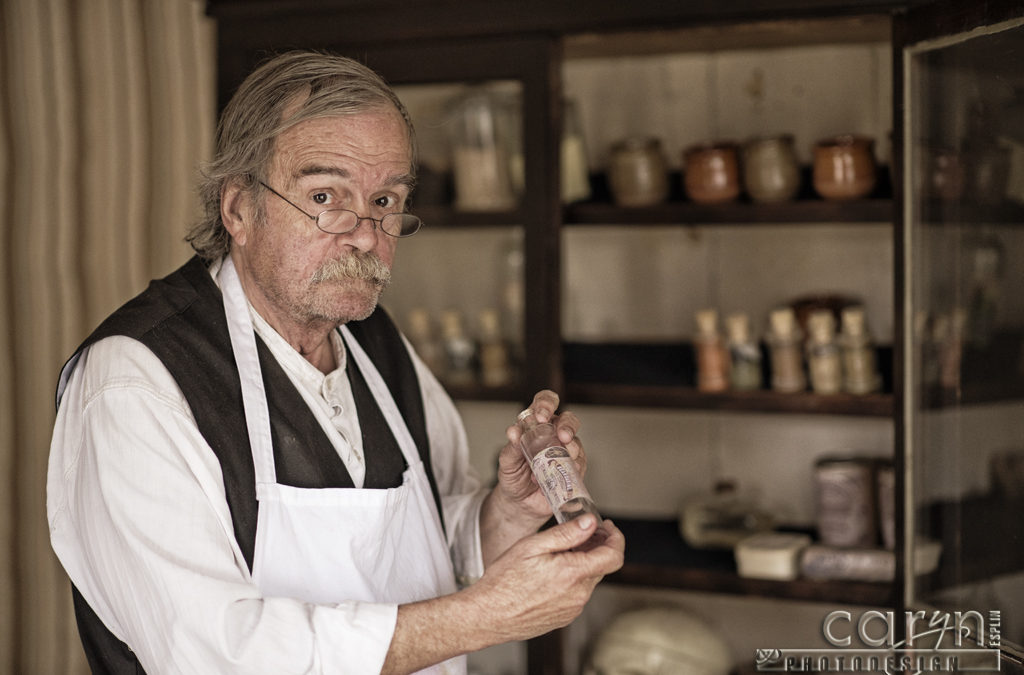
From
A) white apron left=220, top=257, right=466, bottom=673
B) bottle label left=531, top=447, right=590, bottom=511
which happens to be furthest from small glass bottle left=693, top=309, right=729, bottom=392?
bottle label left=531, top=447, right=590, bottom=511

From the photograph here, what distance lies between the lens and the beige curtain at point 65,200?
2.15 metres

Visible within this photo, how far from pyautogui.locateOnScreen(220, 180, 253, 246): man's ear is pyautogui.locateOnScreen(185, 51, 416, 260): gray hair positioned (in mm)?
11

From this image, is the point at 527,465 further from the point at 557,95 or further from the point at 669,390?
the point at 557,95

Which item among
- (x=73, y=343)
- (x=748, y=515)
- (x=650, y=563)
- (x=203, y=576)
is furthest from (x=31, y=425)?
(x=748, y=515)

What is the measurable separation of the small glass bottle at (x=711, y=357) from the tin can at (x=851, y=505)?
330 millimetres

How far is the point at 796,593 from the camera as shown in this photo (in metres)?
2.15

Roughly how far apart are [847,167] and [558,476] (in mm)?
1248

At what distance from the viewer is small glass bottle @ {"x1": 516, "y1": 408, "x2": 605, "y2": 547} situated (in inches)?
46.2

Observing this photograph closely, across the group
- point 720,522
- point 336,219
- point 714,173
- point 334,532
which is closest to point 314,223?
point 336,219

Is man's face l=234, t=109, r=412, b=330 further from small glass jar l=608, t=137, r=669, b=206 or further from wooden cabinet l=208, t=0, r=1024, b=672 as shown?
small glass jar l=608, t=137, r=669, b=206

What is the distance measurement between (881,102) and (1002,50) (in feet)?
2.64

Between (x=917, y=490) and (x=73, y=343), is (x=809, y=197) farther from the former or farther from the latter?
(x=73, y=343)

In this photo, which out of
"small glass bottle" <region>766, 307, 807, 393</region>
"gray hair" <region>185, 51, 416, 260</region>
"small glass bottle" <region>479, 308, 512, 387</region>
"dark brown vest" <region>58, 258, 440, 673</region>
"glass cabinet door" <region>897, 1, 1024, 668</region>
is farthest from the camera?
"small glass bottle" <region>479, 308, 512, 387</region>

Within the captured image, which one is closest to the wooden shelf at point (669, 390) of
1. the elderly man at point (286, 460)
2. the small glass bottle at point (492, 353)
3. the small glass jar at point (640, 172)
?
the small glass bottle at point (492, 353)
